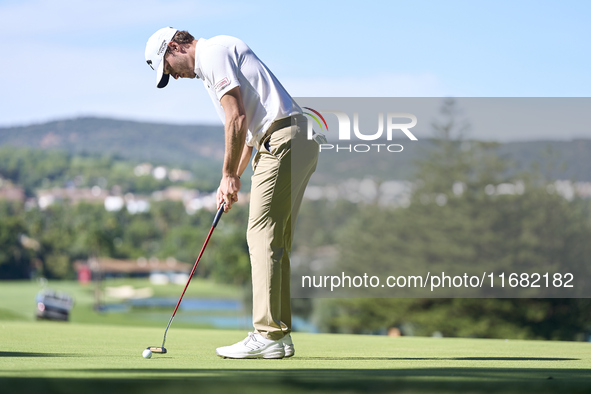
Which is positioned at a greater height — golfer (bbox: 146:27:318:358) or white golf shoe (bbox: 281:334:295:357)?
golfer (bbox: 146:27:318:358)

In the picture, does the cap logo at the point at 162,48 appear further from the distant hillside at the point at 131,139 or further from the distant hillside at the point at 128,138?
the distant hillside at the point at 128,138

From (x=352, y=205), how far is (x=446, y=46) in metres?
43.5

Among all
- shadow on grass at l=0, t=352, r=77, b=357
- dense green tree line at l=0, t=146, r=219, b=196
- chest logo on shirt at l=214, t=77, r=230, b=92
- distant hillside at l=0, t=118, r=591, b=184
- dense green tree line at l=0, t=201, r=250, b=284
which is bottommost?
shadow on grass at l=0, t=352, r=77, b=357

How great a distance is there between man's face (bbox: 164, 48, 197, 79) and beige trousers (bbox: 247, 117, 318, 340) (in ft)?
1.98

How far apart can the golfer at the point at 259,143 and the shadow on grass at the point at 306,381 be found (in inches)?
38.2

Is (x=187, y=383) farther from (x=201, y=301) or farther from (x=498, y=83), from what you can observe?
(x=201, y=301)

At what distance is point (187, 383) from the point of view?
7.88 feet

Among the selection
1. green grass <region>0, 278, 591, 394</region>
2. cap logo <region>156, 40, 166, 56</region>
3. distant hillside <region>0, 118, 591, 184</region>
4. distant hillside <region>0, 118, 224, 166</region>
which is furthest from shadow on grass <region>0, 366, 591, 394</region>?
distant hillside <region>0, 118, 224, 166</region>

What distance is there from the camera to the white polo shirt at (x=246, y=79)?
4.03 m

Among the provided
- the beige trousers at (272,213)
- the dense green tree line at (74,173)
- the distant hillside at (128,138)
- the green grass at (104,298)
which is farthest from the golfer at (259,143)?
the distant hillside at (128,138)

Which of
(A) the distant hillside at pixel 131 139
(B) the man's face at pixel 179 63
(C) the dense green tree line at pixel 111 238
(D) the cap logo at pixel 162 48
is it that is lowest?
(B) the man's face at pixel 179 63

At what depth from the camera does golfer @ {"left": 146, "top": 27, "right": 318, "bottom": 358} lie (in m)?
4.03

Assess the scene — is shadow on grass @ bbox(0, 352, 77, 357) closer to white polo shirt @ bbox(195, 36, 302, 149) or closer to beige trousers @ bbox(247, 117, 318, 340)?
beige trousers @ bbox(247, 117, 318, 340)

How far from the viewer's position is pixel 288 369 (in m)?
A: 3.19
